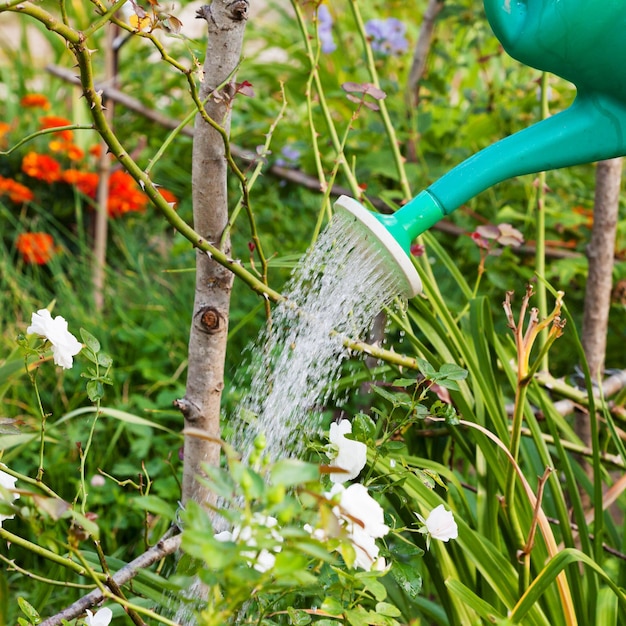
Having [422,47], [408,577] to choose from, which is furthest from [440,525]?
[422,47]

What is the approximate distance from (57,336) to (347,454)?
1.26ft

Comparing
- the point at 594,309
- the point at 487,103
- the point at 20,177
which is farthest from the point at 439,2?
the point at 20,177

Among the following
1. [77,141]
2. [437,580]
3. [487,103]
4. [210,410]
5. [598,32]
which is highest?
[487,103]

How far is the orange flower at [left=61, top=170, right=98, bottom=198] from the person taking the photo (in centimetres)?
315

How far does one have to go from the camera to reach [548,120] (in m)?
1.06

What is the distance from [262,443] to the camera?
2.28 ft

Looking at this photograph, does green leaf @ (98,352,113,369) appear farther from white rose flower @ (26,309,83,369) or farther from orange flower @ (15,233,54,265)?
orange flower @ (15,233,54,265)

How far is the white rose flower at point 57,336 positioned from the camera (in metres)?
1.02

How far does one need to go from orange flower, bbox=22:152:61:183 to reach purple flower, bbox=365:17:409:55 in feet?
4.30

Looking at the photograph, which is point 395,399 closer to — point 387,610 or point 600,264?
point 387,610

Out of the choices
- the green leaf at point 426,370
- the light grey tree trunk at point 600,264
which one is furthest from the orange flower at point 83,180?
the green leaf at point 426,370

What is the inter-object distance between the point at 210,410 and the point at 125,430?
1.00 metres

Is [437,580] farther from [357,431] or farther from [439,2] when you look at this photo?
[439,2]

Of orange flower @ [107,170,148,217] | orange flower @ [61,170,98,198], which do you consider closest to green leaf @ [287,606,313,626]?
orange flower @ [107,170,148,217]
